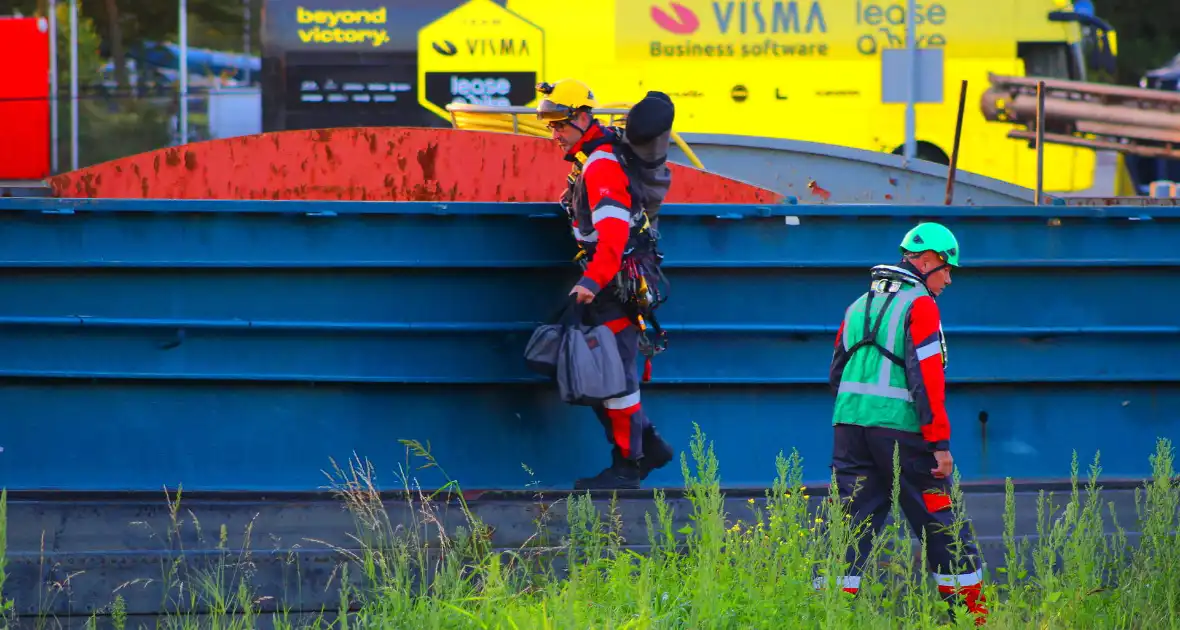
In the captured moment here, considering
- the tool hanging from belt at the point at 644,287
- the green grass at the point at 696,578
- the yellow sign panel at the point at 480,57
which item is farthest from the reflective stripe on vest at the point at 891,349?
the yellow sign panel at the point at 480,57

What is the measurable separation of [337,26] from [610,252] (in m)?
11.0

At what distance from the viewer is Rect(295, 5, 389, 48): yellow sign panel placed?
1500 cm

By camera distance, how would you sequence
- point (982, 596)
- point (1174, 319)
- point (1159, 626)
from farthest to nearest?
point (1174, 319) < point (982, 596) < point (1159, 626)

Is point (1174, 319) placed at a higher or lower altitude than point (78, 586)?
higher

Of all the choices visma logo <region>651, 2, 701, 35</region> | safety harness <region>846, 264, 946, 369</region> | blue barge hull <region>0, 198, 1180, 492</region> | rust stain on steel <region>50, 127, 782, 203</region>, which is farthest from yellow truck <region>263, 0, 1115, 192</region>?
safety harness <region>846, 264, 946, 369</region>

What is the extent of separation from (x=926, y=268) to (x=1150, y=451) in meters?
1.75

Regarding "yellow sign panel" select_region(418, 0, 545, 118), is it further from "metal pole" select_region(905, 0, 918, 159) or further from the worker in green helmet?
the worker in green helmet

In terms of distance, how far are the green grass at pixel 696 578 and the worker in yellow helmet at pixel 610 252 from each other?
289 mm

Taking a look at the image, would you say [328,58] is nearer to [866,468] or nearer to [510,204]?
[510,204]

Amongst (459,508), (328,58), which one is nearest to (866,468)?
(459,508)

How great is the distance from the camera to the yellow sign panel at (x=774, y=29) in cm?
1446

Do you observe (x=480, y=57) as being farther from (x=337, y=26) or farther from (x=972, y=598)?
(x=972, y=598)

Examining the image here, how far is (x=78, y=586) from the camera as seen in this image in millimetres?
4699

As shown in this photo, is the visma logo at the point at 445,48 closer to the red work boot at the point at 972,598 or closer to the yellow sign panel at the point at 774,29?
the yellow sign panel at the point at 774,29
